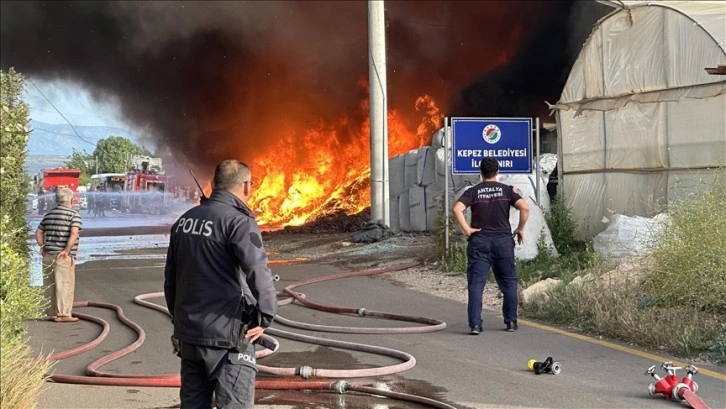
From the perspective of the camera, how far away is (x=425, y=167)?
22188mm

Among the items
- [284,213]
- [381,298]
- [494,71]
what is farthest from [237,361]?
[494,71]

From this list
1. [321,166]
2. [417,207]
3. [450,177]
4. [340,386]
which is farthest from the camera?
[321,166]

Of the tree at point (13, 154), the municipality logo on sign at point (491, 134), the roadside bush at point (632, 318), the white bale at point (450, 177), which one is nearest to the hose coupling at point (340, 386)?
the tree at point (13, 154)

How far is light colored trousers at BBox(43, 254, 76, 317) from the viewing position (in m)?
9.80

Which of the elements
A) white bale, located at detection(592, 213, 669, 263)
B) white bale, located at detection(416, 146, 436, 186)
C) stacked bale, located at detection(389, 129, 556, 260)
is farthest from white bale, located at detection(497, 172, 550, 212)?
white bale, located at detection(416, 146, 436, 186)

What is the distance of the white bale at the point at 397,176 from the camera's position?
75.9ft

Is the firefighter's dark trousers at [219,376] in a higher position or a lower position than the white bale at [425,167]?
lower

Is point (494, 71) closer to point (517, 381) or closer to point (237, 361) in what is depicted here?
point (517, 381)

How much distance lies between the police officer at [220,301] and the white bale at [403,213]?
18296 millimetres

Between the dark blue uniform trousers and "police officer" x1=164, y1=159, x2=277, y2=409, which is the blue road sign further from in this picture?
"police officer" x1=164, y1=159, x2=277, y2=409

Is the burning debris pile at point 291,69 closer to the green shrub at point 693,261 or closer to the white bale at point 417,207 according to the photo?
the white bale at point 417,207

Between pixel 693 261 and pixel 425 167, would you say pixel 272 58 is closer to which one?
pixel 425 167

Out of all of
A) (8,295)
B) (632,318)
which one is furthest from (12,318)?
(632,318)

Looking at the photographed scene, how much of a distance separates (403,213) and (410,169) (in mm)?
1219
